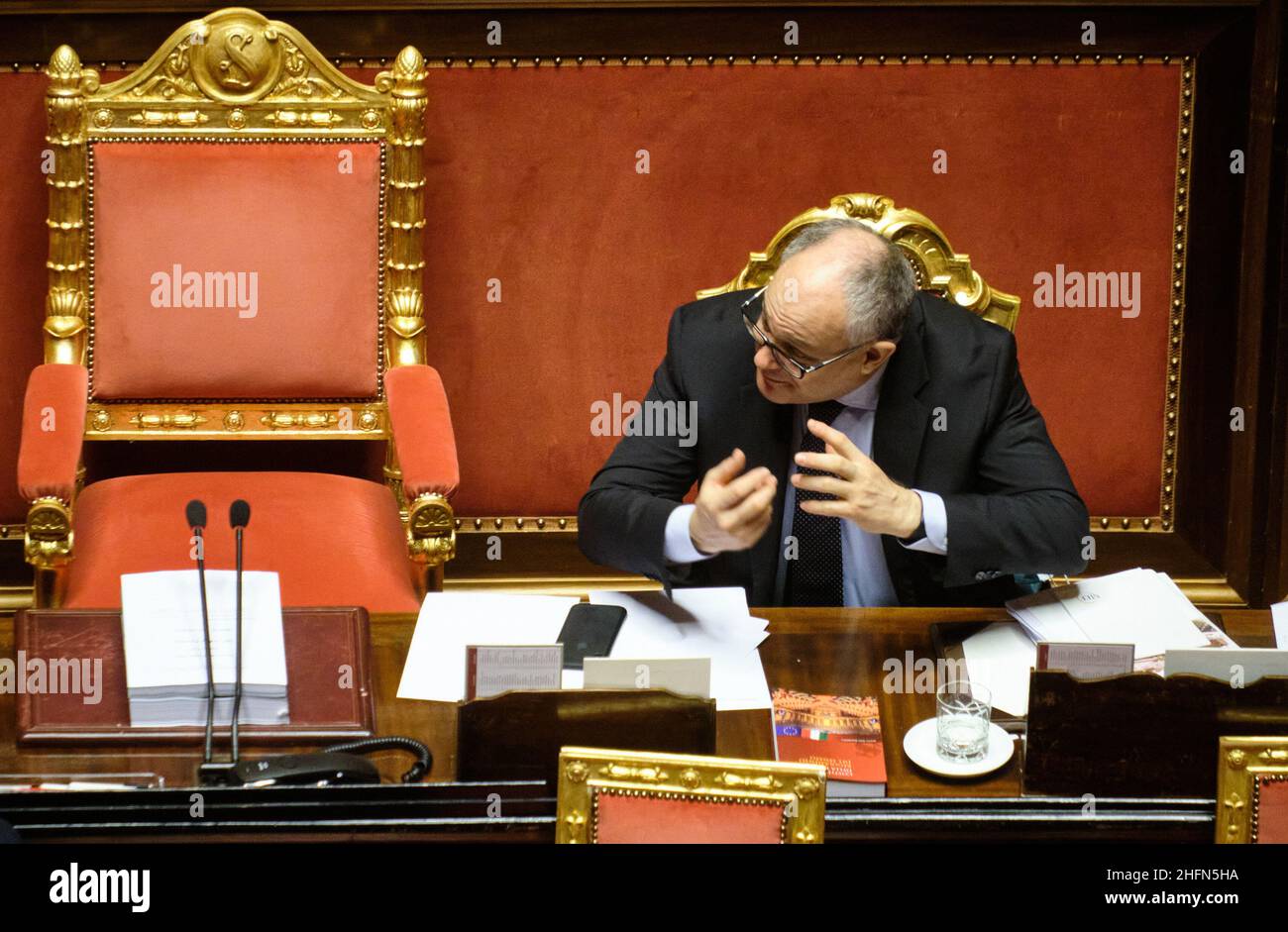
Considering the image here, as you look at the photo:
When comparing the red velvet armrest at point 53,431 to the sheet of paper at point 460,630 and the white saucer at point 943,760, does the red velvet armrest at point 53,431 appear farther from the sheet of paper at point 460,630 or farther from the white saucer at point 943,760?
the white saucer at point 943,760

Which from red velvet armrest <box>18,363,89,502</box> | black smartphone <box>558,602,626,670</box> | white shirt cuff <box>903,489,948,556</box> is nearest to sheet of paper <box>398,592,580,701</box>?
black smartphone <box>558,602,626,670</box>

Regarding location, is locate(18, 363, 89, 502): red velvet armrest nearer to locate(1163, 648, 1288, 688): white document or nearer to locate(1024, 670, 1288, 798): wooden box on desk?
locate(1024, 670, 1288, 798): wooden box on desk

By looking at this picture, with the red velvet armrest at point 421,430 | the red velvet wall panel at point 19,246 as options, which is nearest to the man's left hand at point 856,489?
the red velvet armrest at point 421,430

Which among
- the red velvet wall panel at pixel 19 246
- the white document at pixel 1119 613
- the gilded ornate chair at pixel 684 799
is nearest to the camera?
the gilded ornate chair at pixel 684 799

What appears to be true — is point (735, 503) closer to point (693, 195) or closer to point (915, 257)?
point (915, 257)

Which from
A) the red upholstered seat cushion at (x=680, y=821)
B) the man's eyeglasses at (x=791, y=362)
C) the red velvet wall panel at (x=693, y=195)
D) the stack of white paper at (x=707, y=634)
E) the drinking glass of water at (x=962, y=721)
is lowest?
the red upholstered seat cushion at (x=680, y=821)

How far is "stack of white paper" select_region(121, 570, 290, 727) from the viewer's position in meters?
1.73

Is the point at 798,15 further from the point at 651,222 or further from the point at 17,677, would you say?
the point at 17,677

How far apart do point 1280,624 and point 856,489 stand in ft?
1.79

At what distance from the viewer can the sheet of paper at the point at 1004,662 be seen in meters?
1.83

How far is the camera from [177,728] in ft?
5.65

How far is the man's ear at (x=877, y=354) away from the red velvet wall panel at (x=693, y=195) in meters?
1.08
